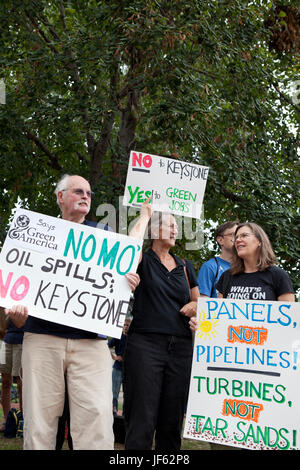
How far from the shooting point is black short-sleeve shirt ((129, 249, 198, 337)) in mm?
3695

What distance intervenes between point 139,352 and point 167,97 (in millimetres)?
4037

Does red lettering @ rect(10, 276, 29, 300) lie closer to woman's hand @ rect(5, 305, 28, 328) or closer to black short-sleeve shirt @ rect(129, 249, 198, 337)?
woman's hand @ rect(5, 305, 28, 328)

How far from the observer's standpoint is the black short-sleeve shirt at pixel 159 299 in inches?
145

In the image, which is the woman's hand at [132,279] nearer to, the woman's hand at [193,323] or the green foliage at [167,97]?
the woman's hand at [193,323]

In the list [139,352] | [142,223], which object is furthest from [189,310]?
[142,223]

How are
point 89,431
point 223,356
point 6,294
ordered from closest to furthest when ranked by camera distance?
point 89,431, point 6,294, point 223,356

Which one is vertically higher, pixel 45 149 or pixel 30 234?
pixel 45 149

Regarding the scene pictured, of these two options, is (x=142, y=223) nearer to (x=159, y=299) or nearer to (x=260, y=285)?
(x=159, y=299)

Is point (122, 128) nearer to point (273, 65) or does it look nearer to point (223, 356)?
point (273, 65)

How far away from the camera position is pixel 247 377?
3.53 m

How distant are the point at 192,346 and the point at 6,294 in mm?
1298

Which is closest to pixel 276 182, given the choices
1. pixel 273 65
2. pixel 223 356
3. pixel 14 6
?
pixel 273 65

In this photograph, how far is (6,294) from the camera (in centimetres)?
333

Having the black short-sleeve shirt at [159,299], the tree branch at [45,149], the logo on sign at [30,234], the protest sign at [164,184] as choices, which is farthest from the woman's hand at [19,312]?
the tree branch at [45,149]
